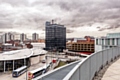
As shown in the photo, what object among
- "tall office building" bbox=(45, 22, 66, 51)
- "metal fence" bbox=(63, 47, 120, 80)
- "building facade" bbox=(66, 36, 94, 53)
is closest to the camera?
"metal fence" bbox=(63, 47, 120, 80)

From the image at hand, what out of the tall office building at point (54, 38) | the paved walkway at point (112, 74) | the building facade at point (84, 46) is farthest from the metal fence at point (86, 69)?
the tall office building at point (54, 38)

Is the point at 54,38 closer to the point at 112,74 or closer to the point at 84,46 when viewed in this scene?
the point at 84,46

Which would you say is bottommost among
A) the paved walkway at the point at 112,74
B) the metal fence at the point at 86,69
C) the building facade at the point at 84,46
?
the building facade at the point at 84,46

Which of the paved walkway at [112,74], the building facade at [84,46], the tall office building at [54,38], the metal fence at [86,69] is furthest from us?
the tall office building at [54,38]

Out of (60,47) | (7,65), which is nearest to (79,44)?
(60,47)

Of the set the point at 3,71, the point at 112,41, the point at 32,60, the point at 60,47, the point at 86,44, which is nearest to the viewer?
the point at 112,41

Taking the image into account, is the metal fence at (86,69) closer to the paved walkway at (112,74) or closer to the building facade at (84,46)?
the paved walkway at (112,74)

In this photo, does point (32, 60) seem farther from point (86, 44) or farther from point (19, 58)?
point (86, 44)

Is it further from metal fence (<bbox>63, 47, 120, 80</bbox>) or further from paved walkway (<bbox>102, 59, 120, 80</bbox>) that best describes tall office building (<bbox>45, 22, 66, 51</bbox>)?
metal fence (<bbox>63, 47, 120, 80</bbox>)

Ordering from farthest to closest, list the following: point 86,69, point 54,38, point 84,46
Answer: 1. point 54,38
2. point 84,46
3. point 86,69

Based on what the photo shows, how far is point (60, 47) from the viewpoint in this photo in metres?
138

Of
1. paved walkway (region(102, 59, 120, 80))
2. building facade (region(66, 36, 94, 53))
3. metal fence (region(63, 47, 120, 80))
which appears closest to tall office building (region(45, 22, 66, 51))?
building facade (region(66, 36, 94, 53))

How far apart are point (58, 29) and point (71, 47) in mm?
38624

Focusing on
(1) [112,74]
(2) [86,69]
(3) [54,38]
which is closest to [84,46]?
(3) [54,38]
